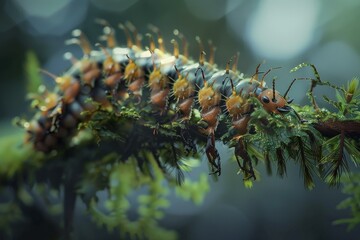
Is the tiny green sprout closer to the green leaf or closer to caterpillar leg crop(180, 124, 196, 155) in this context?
caterpillar leg crop(180, 124, 196, 155)

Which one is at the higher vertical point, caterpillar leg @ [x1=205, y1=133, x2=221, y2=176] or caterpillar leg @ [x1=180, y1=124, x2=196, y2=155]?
caterpillar leg @ [x1=180, y1=124, x2=196, y2=155]

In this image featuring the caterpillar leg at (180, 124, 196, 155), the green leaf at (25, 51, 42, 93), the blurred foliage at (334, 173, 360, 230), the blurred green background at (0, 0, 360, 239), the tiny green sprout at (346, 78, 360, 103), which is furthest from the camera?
the blurred green background at (0, 0, 360, 239)

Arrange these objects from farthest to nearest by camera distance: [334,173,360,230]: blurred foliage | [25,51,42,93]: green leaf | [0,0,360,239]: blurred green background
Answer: [0,0,360,239]: blurred green background → [25,51,42,93]: green leaf → [334,173,360,230]: blurred foliage

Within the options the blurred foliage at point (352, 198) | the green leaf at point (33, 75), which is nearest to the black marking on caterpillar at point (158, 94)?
the blurred foliage at point (352, 198)

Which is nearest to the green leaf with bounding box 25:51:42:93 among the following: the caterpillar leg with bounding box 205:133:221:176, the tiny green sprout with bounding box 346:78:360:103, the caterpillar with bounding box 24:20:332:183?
the caterpillar with bounding box 24:20:332:183

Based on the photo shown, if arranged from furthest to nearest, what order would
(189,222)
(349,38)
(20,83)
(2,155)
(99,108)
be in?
(189,222) < (20,83) < (349,38) < (2,155) < (99,108)

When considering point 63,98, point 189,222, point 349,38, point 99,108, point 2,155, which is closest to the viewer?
point 99,108

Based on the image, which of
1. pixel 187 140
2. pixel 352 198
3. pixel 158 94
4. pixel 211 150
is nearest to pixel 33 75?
pixel 158 94

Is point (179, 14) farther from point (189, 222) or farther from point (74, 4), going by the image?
point (189, 222)

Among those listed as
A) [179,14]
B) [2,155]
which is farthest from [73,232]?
[179,14]
